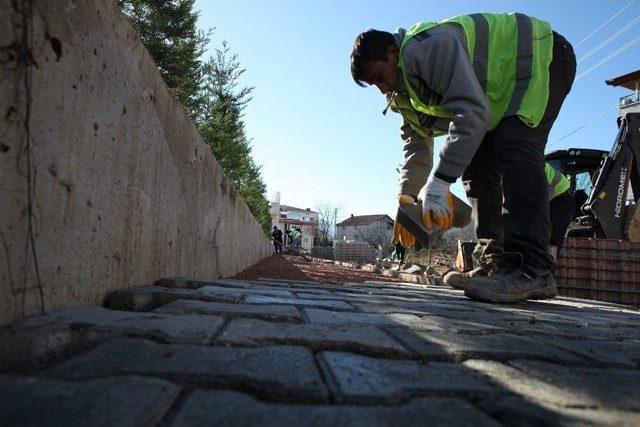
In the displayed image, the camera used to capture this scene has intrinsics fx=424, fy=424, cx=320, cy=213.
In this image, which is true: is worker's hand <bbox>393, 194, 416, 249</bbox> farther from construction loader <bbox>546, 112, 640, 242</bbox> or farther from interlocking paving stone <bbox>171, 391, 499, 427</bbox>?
construction loader <bbox>546, 112, 640, 242</bbox>

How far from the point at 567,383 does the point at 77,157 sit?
145 centimetres

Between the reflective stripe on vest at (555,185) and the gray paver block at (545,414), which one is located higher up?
the reflective stripe on vest at (555,185)

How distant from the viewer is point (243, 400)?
69 centimetres

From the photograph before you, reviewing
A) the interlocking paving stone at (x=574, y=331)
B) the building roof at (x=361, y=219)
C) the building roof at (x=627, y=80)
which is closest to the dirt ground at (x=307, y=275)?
the interlocking paving stone at (x=574, y=331)

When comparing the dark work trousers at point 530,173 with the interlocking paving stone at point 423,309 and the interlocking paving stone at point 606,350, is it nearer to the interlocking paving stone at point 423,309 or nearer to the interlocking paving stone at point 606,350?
the interlocking paving stone at point 423,309

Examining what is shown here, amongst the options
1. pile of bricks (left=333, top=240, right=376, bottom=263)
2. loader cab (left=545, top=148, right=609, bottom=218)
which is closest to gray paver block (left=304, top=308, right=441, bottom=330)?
loader cab (left=545, top=148, right=609, bottom=218)

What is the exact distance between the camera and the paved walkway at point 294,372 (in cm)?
66

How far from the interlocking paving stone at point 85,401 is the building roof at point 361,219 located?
6617 centimetres

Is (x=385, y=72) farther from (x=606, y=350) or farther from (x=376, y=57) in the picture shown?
(x=606, y=350)

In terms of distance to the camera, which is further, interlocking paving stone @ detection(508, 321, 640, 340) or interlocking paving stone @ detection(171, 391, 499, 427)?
interlocking paving stone @ detection(508, 321, 640, 340)

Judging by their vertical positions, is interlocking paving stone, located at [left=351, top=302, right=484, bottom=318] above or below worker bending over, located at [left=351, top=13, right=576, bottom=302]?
below

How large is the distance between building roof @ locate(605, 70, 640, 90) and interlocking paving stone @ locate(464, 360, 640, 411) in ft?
112

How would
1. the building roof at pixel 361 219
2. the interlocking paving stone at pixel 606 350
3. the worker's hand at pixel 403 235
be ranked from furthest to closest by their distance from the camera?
the building roof at pixel 361 219, the worker's hand at pixel 403 235, the interlocking paving stone at pixel 606 350

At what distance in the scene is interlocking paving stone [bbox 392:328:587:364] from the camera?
3.54ft
